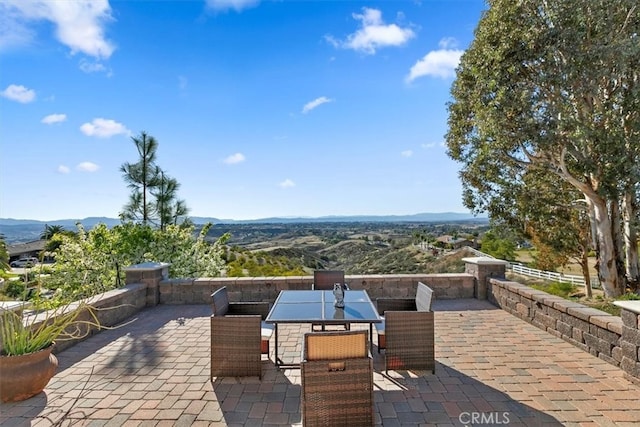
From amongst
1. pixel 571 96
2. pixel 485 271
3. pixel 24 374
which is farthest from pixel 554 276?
pixel 24 374

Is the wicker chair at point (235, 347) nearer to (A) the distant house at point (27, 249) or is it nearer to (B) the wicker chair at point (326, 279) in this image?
(B) the wicker chair at point (326, 279)

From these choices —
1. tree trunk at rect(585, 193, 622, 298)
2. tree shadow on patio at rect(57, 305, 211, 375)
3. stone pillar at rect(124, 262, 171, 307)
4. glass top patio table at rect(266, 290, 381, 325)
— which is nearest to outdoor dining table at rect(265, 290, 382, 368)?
glass top patio table at rect(266, 290, 381, 325)

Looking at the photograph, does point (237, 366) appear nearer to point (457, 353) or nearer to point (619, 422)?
point (457, 353)

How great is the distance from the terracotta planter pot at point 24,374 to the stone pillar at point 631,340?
199 inches

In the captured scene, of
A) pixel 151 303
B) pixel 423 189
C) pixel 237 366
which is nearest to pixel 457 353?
pixel 237 366

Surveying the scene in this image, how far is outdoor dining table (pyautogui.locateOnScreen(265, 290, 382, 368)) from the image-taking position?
3.25 metres

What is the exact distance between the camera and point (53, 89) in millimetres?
6992

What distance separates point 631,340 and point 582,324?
2.56 feet

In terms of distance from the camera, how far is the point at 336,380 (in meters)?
→ 2.43

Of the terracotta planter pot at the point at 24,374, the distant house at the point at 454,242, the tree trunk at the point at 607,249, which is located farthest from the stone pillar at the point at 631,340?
the distant house at the point at 454,242

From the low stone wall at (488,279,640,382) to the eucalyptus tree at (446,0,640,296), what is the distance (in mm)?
5018

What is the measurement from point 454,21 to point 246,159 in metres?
12.2

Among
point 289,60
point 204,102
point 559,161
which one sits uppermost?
point 289,60

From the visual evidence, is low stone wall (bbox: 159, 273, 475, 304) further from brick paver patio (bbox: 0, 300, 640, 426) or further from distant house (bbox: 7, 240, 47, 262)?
distant house (bbox: 7, 240, 47, 262)
